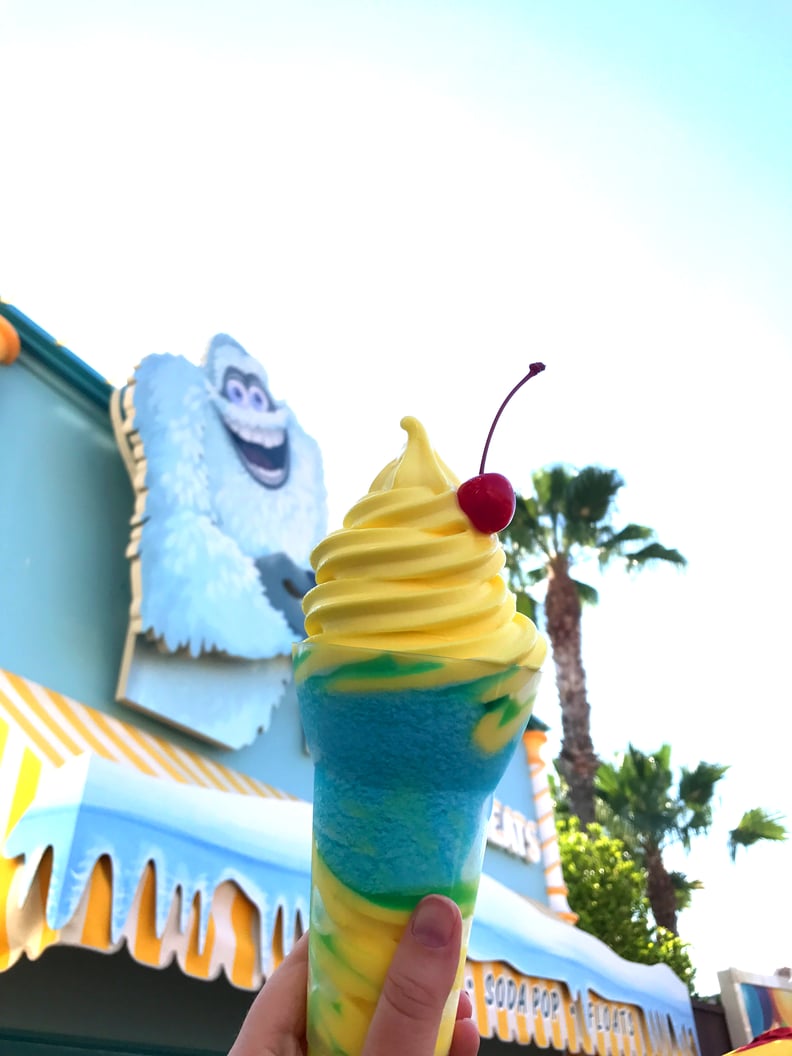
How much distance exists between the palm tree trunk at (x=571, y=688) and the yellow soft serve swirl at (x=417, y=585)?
13.0 metres

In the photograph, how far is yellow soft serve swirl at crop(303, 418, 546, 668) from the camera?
1.28 metres

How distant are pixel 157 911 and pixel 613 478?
Result: 12823mm

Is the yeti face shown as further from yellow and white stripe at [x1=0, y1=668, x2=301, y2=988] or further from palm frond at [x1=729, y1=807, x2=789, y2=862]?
palm frond at [x1=729, y1=807, x2=789, y2=862]

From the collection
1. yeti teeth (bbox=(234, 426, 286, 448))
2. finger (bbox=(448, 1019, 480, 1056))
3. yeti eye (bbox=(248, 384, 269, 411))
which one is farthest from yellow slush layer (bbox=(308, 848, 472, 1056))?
yeti eye (bbox=(248, 384, 269, 411))

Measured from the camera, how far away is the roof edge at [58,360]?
5387 millimetres

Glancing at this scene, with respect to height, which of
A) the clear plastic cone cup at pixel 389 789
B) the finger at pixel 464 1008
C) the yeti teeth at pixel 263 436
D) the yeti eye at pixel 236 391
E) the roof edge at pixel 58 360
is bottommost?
the finger at pixel 464 1008

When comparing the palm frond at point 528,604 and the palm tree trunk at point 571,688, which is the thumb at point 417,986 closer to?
the palm frond at point 528,604

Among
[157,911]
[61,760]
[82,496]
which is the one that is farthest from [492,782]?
[82,496]

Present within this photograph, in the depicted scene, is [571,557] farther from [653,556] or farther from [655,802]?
[655,802]

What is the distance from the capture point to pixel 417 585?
136 centimetres

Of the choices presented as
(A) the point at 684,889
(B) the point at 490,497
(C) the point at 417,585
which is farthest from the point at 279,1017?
(A) the point at 684,889

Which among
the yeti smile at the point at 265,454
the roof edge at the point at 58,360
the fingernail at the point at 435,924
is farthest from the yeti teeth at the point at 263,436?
the fingernail at the point at 435,924

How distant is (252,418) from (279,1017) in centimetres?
562

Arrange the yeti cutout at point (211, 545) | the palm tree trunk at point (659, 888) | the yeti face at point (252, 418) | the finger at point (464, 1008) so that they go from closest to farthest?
1. the finger at point (464, 1008)
2. the yeti cutout at point (211, 545)
3. the yeti face at point (252, 418)
4. the palm tree trunk at point (659, 888)
